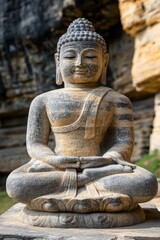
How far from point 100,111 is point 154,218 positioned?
3.52 feet

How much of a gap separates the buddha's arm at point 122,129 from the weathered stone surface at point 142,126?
287 inches

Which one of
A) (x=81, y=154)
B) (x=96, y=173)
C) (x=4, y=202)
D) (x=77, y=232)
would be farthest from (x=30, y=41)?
(x=77, y=232)

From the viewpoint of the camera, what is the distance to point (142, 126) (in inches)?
460

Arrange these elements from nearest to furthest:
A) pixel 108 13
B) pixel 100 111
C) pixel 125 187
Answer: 1. pixel 125 187
2. pixel 100 111
3. pixel 108 13

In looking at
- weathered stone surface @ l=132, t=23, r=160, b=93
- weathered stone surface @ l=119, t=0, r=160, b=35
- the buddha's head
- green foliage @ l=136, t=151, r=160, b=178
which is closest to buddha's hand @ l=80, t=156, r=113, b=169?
the buddha's head

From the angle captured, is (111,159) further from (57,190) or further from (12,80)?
(12,80)

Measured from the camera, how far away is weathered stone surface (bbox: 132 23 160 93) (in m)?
8.38

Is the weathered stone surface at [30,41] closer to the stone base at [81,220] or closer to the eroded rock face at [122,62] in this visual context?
the eroded rock face at [122,62]

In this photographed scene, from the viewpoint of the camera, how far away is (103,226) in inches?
120

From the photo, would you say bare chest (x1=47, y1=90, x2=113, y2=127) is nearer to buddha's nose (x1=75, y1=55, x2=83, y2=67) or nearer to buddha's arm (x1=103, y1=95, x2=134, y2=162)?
buddha's arm (x1=103, y1=95, x2=134, y2=162)

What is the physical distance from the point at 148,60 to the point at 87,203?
608 cm

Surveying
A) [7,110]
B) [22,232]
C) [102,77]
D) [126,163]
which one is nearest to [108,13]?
[7,110]

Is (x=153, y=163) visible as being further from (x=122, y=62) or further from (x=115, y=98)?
(x=122, y=62)

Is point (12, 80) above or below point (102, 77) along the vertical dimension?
below
